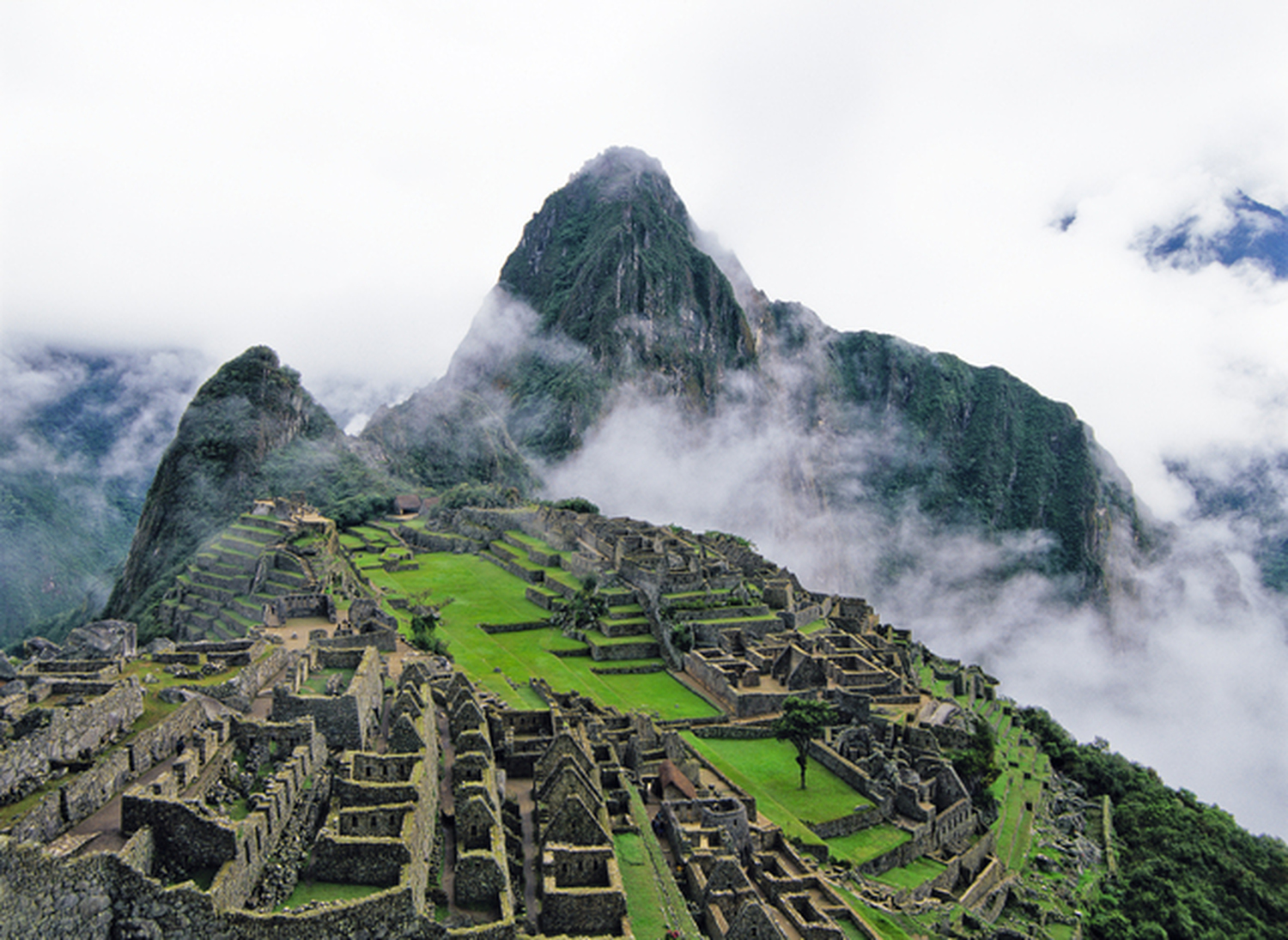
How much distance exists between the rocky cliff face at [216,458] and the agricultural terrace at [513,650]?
20.2 metres

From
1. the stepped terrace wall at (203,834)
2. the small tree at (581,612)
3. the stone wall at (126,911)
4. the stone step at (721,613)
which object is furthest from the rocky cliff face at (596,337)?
the stone wall at (126,911)

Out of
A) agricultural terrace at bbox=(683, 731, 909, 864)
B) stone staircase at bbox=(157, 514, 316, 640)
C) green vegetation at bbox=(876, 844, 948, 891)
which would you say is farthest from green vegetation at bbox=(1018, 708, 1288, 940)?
stone staircase at bbox=(157, 514, 316, 640)

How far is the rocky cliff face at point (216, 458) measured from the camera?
224ft

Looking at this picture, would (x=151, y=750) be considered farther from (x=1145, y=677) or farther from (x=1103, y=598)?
(x=1103, y=598)

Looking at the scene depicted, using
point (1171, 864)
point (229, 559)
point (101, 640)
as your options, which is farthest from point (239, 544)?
point (1171, 864)

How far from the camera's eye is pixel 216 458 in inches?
3199

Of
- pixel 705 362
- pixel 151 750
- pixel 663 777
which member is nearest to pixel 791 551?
pixel 705 362

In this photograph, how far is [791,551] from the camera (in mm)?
173125

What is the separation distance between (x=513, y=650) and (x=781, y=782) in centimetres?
1551

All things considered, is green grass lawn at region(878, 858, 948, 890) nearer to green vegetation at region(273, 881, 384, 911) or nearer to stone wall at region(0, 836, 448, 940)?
green vegetation at region(273, 881, 384, 911)

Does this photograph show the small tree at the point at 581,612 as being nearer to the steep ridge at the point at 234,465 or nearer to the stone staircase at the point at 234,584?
the stone staircase at the point at 234,584

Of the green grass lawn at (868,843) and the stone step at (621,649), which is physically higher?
the stone step at (621,649)

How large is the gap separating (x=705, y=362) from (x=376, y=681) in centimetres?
17336

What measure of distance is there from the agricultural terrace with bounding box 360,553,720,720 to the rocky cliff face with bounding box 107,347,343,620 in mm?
20160
